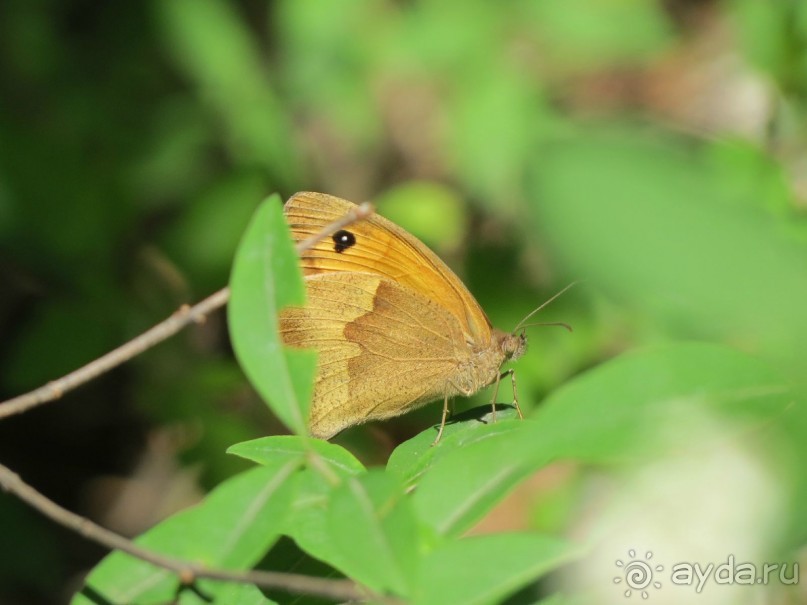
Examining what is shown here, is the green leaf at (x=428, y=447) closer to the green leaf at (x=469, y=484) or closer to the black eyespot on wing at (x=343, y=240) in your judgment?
the green leaf at (x=469, y=484)

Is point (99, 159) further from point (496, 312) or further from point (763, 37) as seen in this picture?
point (763, 37)

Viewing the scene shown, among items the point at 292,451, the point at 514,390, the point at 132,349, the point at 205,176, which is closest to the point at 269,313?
the point at 292,451

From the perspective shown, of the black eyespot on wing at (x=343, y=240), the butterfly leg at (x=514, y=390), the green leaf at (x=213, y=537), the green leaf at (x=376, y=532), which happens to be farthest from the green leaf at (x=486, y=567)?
the black eyespot on wing at (x=343, y=240)

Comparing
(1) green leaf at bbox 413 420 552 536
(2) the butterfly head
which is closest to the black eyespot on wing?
(2) the butterfly head

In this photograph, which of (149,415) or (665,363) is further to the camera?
(149,415)

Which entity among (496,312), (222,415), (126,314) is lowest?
Answer: (222,415)

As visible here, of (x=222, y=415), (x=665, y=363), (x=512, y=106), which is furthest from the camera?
(x=512, y=106)

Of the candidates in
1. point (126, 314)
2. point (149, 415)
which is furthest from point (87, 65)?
point (149, 415)
